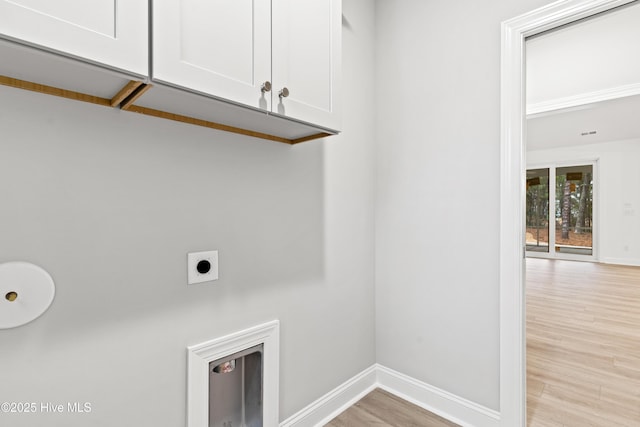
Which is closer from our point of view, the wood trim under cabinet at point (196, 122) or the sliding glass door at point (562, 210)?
the wood trim under cabinet at point (196, 122)

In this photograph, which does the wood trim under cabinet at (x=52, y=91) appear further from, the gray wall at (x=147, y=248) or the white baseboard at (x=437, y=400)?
the white baseboard at (x=437, y=400)

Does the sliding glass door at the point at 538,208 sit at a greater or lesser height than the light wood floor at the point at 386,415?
greater

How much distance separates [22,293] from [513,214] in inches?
75.9

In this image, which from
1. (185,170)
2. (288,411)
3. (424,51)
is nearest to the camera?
(185,170)

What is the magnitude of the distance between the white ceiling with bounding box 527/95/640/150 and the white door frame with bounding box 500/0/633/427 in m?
3.15

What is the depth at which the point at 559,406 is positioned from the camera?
1.90 m

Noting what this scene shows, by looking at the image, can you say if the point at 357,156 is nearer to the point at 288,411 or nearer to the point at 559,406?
the point at 288,411

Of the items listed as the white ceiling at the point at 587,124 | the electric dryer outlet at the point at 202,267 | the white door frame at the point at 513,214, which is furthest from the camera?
the white ceiling at the point at 587,124

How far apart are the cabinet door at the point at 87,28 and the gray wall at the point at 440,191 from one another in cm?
153

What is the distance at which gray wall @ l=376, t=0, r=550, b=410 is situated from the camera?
5.44 feet

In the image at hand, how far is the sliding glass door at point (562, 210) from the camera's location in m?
7.06


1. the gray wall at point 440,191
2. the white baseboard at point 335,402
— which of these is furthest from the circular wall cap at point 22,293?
the gray wall at point 440,191

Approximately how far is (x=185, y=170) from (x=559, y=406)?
96.9 inches

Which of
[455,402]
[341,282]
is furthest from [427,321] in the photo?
[341,282]
